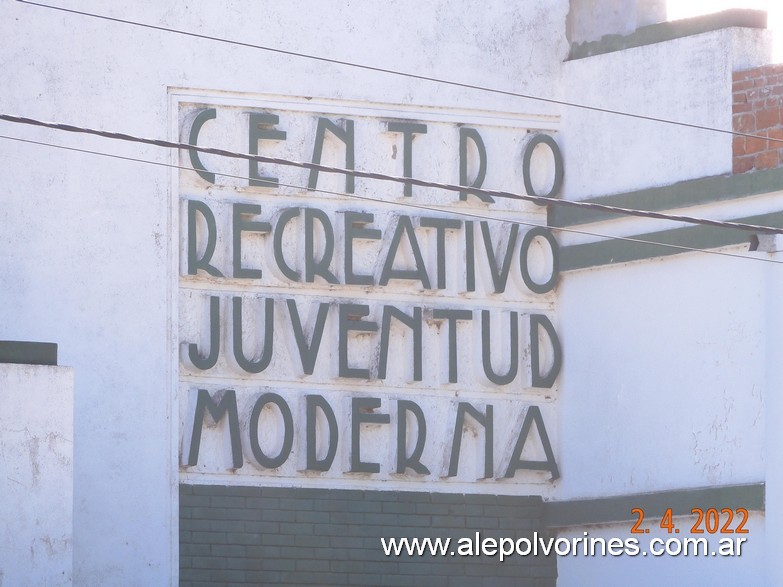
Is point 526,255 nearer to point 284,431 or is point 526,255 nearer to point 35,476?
point 284,431

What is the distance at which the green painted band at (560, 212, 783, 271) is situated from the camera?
13850mm

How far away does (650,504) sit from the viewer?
14.3 metres

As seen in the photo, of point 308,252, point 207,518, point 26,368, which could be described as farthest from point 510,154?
point 26,368

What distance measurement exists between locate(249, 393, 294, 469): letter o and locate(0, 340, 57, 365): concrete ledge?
288cm

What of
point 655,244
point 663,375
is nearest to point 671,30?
point 655,244

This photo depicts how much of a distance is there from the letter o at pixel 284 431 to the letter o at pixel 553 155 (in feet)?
9.93

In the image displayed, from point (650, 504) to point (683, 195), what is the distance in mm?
2614

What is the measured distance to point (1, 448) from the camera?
11508mm

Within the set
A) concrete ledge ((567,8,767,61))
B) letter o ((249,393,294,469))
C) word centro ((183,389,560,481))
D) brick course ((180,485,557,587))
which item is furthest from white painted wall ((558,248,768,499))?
letter o ((249,393,294,469))

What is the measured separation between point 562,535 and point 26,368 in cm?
562

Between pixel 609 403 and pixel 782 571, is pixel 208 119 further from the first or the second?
pixel 782 571

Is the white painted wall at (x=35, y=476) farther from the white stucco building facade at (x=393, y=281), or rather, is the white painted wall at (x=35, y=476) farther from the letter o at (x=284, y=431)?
the letter o at (x=284, y=431)

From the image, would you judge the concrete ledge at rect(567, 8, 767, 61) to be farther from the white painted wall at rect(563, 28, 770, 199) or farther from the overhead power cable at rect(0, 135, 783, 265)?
the overhead power cable at rect(0, 135, 783, 265)

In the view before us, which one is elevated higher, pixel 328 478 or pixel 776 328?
pixel 776 328
